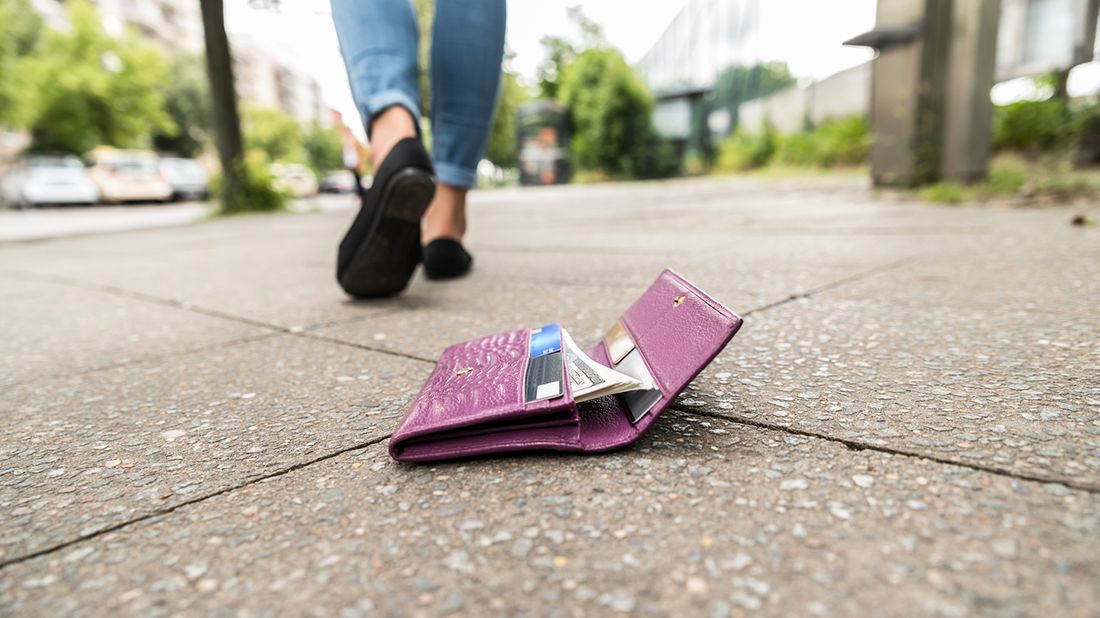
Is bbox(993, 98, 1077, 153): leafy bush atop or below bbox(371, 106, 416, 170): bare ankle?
atop

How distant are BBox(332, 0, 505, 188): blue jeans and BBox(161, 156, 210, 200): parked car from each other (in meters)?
17.5

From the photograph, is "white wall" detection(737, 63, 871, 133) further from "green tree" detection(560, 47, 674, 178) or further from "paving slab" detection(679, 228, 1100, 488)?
"paving slab" detection(679, 228, 1100, 488)

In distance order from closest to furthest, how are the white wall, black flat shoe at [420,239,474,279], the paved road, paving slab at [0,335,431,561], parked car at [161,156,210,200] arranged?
paving slab at [0,335,431,561], black flat shoe at [420,239,474,279], the paved road, the white wall, parked car at [161,156,210,200]

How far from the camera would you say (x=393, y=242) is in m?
1.63

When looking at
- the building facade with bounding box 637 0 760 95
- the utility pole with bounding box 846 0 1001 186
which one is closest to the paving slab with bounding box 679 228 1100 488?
the utility pole with bounding box 846 0 1001 186

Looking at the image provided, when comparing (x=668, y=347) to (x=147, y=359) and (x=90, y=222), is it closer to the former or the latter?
(x=147, y=359)

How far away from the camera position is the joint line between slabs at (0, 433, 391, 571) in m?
0.64

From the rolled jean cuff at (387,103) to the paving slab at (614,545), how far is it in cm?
115

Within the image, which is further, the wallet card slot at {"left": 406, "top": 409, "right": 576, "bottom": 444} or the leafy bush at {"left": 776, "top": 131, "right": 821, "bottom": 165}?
the leafy bush at {"left": 776, "top": 131, "right": 821, "bottom": 165}

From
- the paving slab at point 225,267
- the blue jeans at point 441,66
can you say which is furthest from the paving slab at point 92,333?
the blue jeans at point 441,66

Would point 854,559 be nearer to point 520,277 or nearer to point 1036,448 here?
point 1036,448

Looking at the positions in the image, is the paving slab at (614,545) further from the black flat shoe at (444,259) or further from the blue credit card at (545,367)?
the black flat shoe at (444,259)

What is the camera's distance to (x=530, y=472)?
0.74 m

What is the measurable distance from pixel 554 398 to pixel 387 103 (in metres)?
1.17
